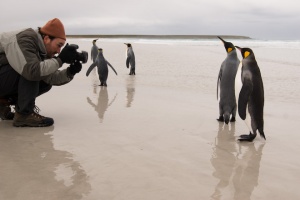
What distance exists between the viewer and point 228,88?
4078mm

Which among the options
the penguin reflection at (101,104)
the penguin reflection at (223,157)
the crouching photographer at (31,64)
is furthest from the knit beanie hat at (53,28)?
the penguin reflection at (223,157)

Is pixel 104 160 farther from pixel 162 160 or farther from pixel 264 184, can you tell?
pixel 264 184

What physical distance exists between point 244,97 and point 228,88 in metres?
0.83

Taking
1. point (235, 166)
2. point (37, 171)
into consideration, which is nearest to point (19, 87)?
point (37, 171)

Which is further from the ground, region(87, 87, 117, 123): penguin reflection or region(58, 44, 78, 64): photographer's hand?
region(58, 44, 78, 64): photographer's hand

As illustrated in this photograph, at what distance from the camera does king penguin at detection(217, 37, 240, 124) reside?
3920 mm

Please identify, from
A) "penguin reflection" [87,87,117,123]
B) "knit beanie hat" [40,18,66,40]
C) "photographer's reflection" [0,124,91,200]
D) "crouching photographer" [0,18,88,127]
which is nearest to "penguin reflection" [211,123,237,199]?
"photographer's reflection" [0,124,91,200]

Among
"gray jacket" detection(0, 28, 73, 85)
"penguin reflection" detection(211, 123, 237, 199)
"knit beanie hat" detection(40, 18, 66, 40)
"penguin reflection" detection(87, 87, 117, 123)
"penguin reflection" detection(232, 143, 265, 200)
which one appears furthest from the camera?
"penguin reflection" detection(87, 87, 117, 123)

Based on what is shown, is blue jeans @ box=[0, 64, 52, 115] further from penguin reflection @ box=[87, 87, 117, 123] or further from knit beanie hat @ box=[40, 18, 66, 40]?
penguin reflection @ box=[87, 87, 117, 123]

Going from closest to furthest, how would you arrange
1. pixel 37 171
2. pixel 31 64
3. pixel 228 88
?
1. pixel 37 171
2. pixel 31 64
3. pixel 228 88

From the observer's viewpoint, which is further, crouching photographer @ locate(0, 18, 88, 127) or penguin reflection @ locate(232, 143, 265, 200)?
crouching photographer @ locate(0, 18, 88, 127)

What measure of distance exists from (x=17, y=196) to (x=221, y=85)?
290 cm

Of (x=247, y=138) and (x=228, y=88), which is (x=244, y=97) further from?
(x=228, y=88)

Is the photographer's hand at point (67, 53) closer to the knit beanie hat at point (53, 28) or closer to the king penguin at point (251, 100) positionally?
the knit beanie hat at point (53, 28)
